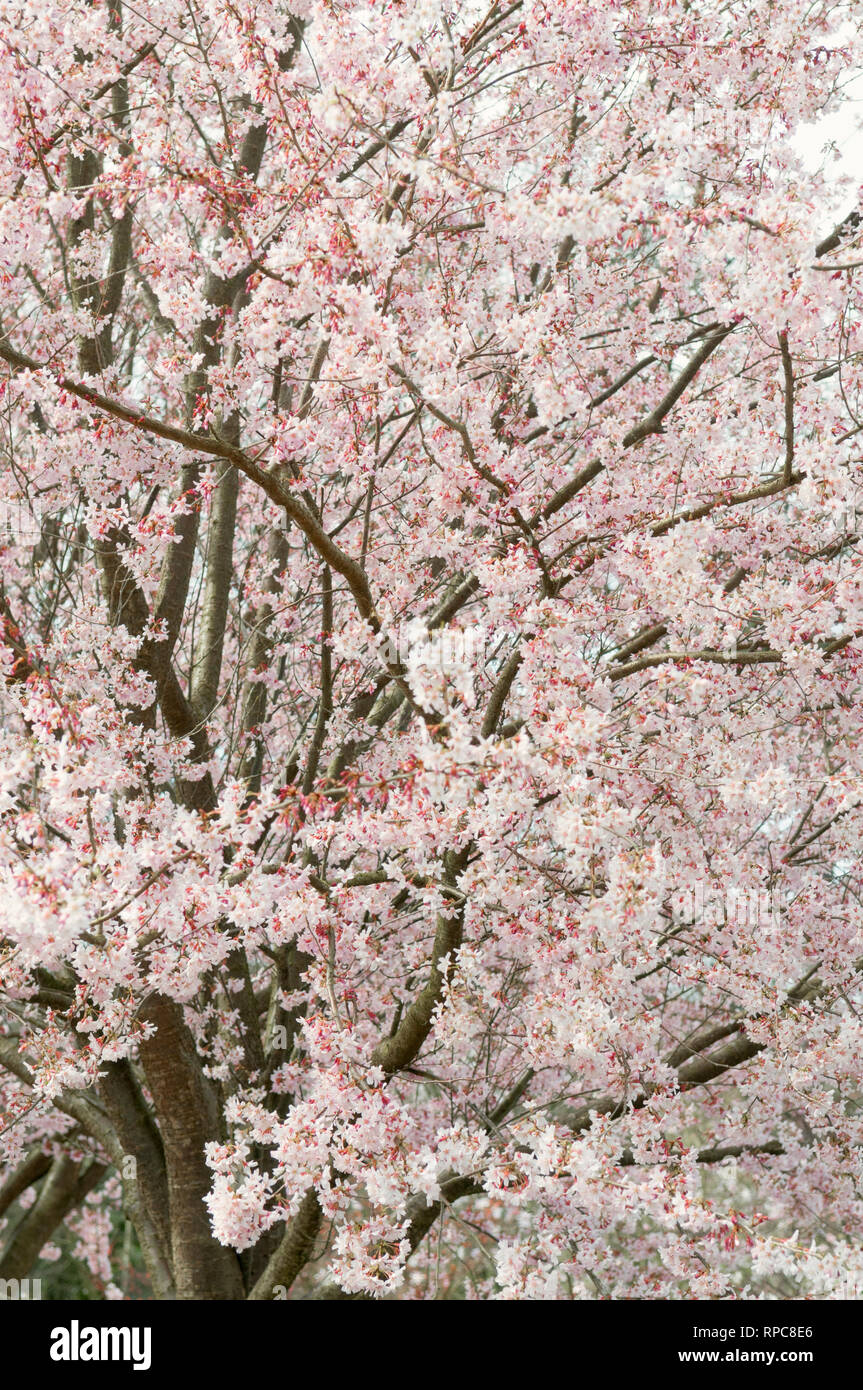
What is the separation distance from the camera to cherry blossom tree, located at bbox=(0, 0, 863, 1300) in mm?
4555

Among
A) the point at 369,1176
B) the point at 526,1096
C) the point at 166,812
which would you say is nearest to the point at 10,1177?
the point at 526,1096

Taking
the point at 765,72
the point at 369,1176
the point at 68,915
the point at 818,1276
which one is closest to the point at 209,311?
the point at 765,72

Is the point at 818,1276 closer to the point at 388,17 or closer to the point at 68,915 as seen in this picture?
the point at 68,915

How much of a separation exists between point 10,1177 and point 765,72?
10250 millimetres

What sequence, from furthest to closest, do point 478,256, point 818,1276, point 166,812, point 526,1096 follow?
point 526,1096 → point 478,256 → point 166,812 → point 818,1276

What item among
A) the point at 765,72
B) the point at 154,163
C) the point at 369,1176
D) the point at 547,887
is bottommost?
the point at 369,1176

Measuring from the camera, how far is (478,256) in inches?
272

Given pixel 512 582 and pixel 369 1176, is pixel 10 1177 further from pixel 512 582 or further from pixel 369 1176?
pixel 512 582

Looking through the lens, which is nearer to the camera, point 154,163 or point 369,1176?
point 369,1176

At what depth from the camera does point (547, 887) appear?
5977 mm

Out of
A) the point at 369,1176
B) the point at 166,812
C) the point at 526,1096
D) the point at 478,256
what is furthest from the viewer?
the point at 526,1096

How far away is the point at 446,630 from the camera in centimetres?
405

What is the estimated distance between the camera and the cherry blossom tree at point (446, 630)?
4555mm
